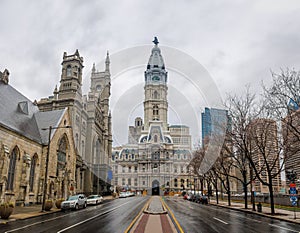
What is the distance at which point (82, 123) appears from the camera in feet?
217

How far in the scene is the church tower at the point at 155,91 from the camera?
154125 millimetres

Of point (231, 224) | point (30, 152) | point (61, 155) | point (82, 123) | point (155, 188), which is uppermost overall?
point (82, 123)

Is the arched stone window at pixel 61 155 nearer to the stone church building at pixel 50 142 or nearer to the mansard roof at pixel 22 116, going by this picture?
the stone church building at pixel 50 142

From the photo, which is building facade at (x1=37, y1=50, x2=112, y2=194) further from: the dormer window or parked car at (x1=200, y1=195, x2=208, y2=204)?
parked car at (x1=200, y1=195, x2=208, y2=204)

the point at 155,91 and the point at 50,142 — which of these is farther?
the point at 155,91

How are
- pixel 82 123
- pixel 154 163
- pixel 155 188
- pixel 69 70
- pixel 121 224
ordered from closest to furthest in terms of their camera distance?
pixel 121 224 → pixel 82 123 → pixel 69 70 → pixel 155 188 → pixel 154 163

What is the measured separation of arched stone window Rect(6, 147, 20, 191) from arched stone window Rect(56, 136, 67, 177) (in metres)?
9.05

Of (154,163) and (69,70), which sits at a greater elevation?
(69,70)

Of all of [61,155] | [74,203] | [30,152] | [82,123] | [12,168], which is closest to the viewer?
[74,203]

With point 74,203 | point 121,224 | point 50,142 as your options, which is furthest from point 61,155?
point 121,224

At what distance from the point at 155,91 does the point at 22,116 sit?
125693 mm

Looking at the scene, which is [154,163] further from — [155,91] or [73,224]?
[73,224]

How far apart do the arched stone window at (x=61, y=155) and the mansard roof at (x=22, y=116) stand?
326 centimetres

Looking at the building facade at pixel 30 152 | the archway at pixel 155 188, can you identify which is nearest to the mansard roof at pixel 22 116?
the building facade at pixel 30 152
